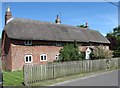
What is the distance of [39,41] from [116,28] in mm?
28764

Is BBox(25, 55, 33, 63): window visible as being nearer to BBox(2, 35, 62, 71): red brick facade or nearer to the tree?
BBox(2, 35, 62, 71): red brick facade

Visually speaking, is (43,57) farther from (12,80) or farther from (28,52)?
(12,80)

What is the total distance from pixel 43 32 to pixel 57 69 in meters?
16.0

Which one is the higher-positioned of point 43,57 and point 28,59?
point 43,57

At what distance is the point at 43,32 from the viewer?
34.8m

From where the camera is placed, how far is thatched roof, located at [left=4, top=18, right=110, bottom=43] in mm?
31359

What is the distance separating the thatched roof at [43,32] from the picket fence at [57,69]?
9.83 meters

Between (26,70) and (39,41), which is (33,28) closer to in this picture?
(39,41)

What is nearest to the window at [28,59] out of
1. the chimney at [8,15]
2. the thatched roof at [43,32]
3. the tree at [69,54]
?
the thatched roof at [43,32]

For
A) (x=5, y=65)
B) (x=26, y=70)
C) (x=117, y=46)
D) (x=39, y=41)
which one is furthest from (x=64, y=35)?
(x=26, y=70)

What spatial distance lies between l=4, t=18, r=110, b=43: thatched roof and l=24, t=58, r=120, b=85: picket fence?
9.83m

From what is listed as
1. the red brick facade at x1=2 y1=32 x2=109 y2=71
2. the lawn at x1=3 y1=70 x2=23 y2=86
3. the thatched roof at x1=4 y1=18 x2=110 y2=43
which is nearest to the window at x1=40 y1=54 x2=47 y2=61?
the red brick facade at x1=2 y1=32 x2=109 y2=71

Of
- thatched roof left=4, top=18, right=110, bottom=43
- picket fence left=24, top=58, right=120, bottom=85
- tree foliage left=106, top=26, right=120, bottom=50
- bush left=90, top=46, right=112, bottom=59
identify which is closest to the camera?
picket fence left=24, top=58, right=120, bottom=85

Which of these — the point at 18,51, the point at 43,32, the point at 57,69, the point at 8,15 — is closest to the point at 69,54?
the point at 43,32
